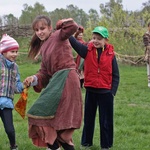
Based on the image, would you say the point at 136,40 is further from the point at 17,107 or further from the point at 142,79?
the point at 17,107

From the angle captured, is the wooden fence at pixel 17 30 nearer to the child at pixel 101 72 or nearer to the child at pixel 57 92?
the child at pixel 101 72

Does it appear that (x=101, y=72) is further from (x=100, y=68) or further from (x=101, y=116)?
(x=101, y=116)

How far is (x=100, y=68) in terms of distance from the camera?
4.77 m

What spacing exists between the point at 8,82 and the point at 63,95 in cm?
85

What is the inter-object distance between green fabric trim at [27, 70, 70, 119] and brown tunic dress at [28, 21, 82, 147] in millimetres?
43

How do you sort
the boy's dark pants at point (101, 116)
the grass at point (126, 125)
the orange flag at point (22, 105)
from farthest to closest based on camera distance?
the grass at point (126, 125) < the boy's dark pants at point (101, 116) < the orange flag at point (22, 105)

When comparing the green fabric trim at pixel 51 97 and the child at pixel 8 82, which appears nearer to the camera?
the green fabric trim at pixel 51 97

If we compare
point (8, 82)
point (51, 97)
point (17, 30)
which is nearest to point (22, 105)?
point (8, 82)

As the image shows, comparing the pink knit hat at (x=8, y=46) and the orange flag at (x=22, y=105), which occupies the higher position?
the pink knit hat at (x=8, y=46)

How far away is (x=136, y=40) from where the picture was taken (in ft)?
68.3

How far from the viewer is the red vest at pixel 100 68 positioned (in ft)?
15.6

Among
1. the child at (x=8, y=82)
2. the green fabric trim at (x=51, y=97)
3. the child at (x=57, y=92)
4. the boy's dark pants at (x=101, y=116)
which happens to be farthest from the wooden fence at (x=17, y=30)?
the green fabric trim at (x=51, y=97)

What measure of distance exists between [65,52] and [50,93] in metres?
0.48

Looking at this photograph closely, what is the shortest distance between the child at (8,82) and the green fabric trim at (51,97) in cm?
A: 55
